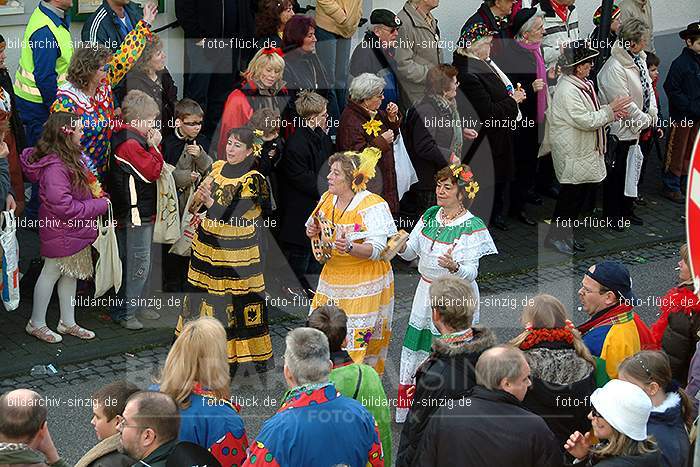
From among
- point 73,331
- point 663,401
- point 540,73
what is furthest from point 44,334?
point 540,73

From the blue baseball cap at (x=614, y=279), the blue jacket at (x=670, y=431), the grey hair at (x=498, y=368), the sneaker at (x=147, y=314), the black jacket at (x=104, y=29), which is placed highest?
the black jacket at (x=104, y=29)

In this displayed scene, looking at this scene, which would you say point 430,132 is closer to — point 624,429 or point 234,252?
point 234,252

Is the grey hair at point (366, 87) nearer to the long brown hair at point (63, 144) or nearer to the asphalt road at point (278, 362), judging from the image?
the asphalt road at point (278, 362)

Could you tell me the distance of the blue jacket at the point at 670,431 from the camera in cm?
639

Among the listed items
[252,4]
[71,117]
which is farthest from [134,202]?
[252,4]

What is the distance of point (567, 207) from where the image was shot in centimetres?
1259

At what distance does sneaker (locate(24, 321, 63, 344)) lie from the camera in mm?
9555

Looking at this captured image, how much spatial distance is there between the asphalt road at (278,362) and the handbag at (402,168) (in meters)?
0.81

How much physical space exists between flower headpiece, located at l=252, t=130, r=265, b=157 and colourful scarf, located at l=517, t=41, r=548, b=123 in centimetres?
412

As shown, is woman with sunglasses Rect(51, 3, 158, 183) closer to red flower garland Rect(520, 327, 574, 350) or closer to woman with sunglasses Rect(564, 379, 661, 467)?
red flower garland Rect(520, 327, 574, 350)

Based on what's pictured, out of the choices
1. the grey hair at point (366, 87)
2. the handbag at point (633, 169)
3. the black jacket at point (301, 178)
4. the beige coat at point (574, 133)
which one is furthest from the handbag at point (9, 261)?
the handbag at point (633, 169)

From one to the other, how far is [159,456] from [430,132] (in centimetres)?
626

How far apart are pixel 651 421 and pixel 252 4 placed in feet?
22.4

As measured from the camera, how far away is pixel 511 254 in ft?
40.1
